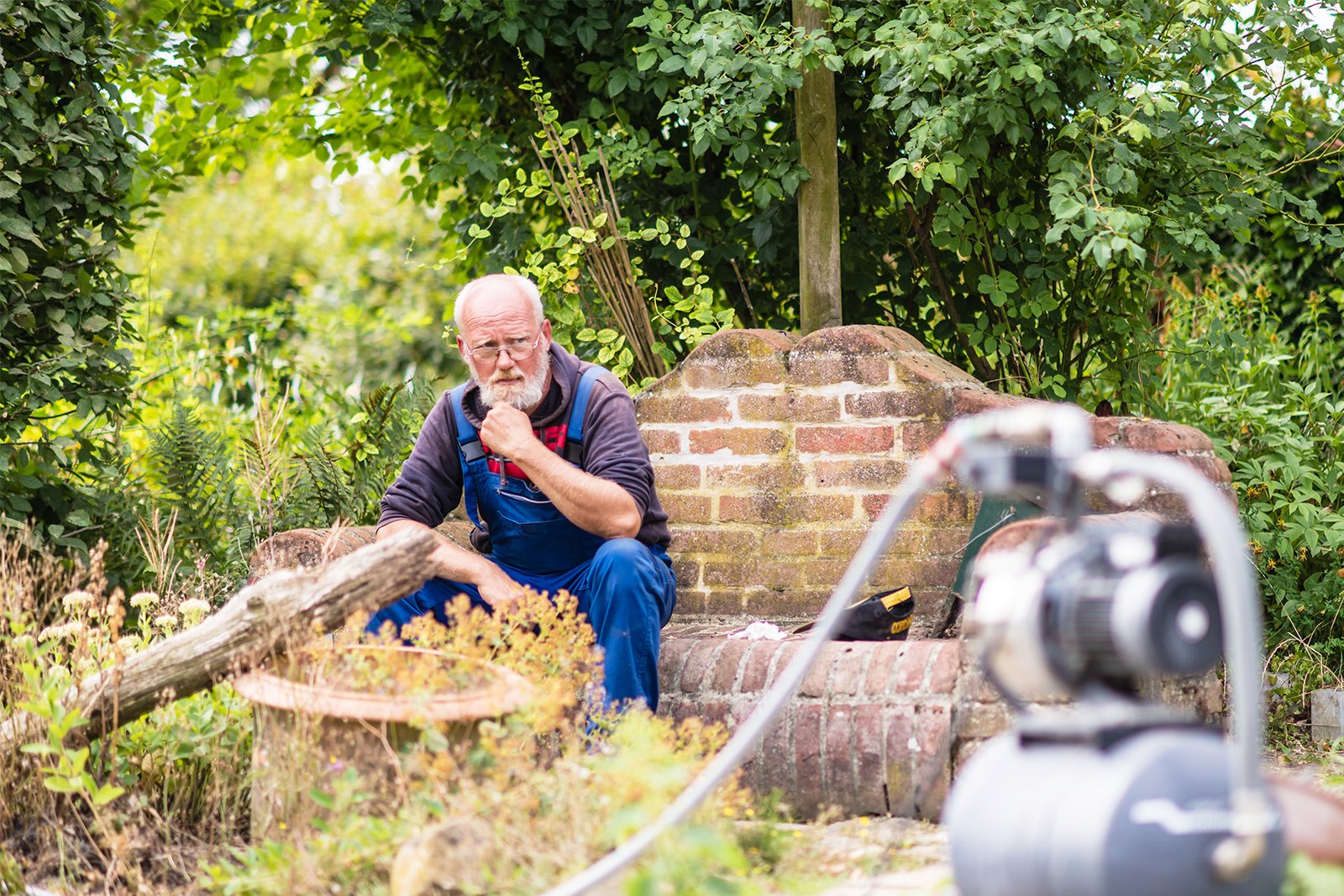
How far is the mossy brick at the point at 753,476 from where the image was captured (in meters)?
4.48

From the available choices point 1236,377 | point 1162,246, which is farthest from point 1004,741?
point 1236,377

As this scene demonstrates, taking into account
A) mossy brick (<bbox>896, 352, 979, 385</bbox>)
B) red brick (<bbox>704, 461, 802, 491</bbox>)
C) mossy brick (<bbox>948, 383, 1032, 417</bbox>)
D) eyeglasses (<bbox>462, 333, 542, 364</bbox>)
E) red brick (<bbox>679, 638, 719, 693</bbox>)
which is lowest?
red brick (<bbox>679, 638, 719, 693</bbox>)

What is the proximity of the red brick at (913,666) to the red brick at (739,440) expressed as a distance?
1094 mm

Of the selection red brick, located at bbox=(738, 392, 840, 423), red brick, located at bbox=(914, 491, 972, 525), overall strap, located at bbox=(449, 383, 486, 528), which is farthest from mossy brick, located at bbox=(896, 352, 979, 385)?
overall strap, located at bbox=(449, 383, 486, 528)

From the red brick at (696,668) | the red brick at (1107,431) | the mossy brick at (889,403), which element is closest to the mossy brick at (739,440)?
the mossy brick at (889,403)

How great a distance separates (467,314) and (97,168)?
1735mm

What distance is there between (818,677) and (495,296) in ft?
4.78

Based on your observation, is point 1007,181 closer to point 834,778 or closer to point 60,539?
point 834,778

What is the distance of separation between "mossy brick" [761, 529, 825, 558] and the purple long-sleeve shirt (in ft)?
1.74

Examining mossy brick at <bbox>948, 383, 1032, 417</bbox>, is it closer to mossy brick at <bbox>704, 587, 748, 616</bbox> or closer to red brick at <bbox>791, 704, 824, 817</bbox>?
mossy brick at <bbox>704, 587, 748, 616</bbox>

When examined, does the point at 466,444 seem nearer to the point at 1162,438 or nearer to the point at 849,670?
the point at 849,670

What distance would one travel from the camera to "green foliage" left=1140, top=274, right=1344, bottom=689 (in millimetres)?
4859

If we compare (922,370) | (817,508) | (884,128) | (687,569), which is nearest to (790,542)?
(817,508)

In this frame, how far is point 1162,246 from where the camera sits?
15.9 ft
